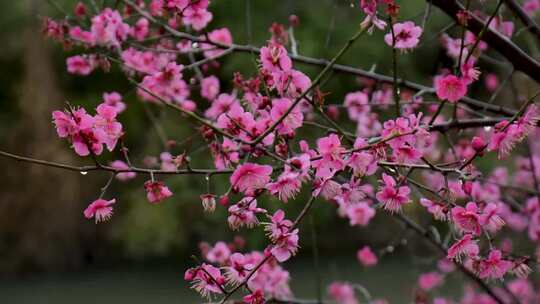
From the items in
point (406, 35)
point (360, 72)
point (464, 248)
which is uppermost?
point (360, 72)

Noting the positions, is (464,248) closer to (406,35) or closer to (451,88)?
(451,88)

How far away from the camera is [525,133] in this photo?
108 cm

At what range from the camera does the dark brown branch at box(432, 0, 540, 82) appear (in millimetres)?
1377

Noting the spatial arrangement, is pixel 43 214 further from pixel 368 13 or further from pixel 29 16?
pixel 368 13

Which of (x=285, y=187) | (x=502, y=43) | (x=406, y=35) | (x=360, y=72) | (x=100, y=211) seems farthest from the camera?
(x=360, y=72)

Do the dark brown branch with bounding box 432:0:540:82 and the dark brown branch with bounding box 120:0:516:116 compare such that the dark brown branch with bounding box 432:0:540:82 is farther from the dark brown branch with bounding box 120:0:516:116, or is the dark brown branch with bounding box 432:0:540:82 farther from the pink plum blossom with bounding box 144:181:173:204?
the pink plum blossom with bounding box 144:181:173:204

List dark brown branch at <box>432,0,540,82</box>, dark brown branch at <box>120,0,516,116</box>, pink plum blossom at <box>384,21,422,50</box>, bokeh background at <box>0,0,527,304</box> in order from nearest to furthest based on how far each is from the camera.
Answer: pink plum blossom at <box>384,21,422,50</box>
dark brown branch at <box>432,0,540,82</box>
dark brown branch at <box>120,0,516,116</box>
bokeh background at <box>0,0,527,304</box>

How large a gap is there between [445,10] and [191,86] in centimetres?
75

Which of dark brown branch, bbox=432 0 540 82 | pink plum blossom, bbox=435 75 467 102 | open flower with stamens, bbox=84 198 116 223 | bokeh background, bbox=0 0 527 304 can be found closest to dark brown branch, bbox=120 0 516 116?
dark brown branch, bbox=432 0 540 82

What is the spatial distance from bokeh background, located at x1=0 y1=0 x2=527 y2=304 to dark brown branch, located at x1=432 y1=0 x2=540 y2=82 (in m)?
5.59

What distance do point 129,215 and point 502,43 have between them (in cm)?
704

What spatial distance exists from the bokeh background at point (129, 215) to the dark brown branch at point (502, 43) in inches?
220

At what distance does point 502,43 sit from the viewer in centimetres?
141

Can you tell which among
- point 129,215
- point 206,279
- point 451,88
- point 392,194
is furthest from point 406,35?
point 129,215
